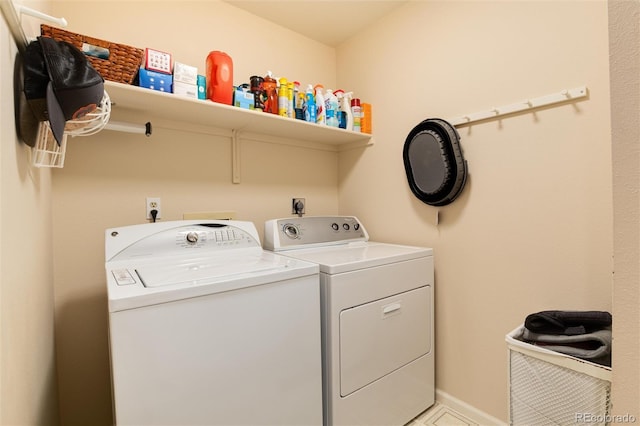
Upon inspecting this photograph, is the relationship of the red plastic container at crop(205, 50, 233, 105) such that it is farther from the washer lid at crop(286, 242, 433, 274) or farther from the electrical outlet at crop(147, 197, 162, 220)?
the washer lid at crop(286, 242, 433, 274)

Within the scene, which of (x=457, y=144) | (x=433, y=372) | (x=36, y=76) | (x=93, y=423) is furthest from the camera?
(x=433, y=372)

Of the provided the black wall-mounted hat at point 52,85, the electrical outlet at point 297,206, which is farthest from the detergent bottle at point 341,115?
the black wall-mounted hat at point 52,85

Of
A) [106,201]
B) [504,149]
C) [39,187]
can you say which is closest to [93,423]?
[106,201]

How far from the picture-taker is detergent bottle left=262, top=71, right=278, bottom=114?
1.70m

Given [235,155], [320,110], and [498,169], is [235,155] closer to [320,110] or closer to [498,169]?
[320,110]

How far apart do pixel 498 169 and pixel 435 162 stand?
0.31 m

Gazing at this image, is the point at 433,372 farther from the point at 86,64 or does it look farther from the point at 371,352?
the point at 86,64

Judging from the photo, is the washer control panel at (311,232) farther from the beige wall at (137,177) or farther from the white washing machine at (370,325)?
the beige wall at (137,177)

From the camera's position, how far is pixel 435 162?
164 cm

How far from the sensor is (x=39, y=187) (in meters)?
1.04

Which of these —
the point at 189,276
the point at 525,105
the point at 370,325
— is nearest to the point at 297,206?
the point at 370,325

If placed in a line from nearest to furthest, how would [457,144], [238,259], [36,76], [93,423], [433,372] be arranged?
[36,76] < [238,259] < [93,423] < [457,144] < [433,372]

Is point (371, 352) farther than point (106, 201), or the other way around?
point (106, 201)

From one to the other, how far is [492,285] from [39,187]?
2023 mm
